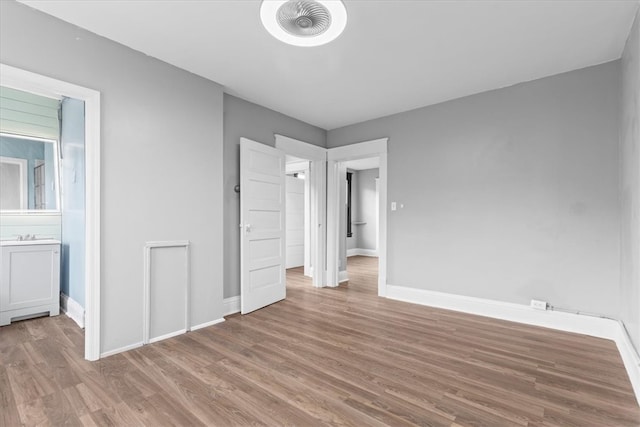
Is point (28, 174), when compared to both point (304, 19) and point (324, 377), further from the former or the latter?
point (324, 377)

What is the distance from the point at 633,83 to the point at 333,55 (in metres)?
2.31

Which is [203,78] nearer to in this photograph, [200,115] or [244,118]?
[200,115]

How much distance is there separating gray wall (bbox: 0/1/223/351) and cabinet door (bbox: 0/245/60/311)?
64.1 inches

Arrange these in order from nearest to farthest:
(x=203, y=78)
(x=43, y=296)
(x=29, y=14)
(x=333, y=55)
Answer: (x=29, y=14) < (x=333, y=55) < (x=203, y=78) < (x=43, y=296)

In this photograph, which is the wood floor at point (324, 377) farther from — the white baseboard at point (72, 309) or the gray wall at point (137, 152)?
the gray wall at point (137, 152)

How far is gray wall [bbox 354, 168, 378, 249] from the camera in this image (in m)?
9.12

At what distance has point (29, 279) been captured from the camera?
3271 millimetres

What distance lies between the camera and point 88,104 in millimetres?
2414

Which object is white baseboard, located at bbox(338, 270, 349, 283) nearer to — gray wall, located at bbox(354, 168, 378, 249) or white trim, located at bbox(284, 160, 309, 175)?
white trim, located at bbox(284, 160, 309, 175)

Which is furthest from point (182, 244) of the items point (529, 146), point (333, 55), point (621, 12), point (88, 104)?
point (621, 12)

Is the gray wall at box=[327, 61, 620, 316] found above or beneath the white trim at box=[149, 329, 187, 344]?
above

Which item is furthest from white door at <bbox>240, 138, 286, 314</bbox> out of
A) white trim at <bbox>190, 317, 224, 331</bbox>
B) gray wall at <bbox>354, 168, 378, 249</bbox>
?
gray wall at <bbox>354, 168, 378, 249</bbox>

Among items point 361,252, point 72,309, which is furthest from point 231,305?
point 361,252

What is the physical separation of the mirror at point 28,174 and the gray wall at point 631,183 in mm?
Answer: 5864
